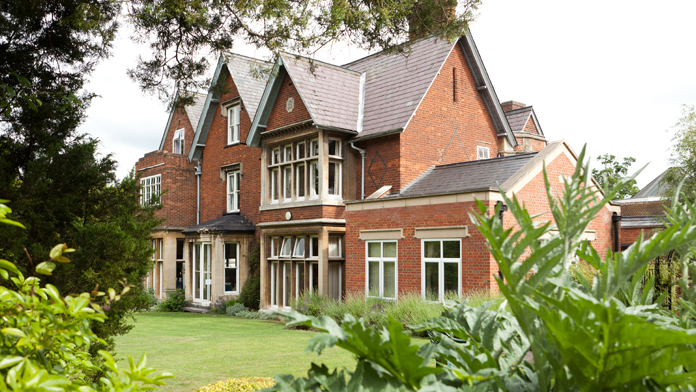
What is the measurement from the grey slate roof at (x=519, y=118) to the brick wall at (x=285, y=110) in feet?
38.0

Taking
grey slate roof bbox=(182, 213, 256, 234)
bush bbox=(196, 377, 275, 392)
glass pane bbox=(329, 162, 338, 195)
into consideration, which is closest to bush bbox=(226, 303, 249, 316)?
grey slate roof bbox=(182, 213, 256, 234)

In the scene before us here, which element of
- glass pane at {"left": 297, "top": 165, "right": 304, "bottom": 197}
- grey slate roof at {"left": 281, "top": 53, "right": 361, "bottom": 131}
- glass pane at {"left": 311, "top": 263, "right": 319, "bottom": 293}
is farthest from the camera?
glass pane at {"left": 297, "top": 165, "right": 304, "bottom": 197}

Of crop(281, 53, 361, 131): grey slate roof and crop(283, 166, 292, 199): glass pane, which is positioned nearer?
crop(281, 53, 361, 131): grey slate roof

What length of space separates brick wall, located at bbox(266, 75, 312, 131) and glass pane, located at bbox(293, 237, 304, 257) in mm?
3896

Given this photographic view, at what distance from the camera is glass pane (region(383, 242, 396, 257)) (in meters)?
15.0

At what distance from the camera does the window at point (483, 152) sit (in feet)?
61.9

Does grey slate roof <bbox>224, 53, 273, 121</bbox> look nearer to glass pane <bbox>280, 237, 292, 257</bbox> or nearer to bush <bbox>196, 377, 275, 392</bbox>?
glass pane <bbox>280, 237, 292, 257</bbox>

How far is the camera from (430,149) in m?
17.3

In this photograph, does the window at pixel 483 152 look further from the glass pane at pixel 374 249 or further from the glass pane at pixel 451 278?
the glass pane at pixel 451 278

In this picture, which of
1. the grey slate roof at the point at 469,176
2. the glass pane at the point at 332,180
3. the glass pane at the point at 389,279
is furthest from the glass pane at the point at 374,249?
the glass pane at the point at 332,180

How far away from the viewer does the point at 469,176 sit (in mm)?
14781

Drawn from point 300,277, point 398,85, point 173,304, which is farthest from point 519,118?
point 173,304

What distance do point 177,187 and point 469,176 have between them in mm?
14664

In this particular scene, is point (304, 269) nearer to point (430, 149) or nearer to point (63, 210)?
point (430, 149)
